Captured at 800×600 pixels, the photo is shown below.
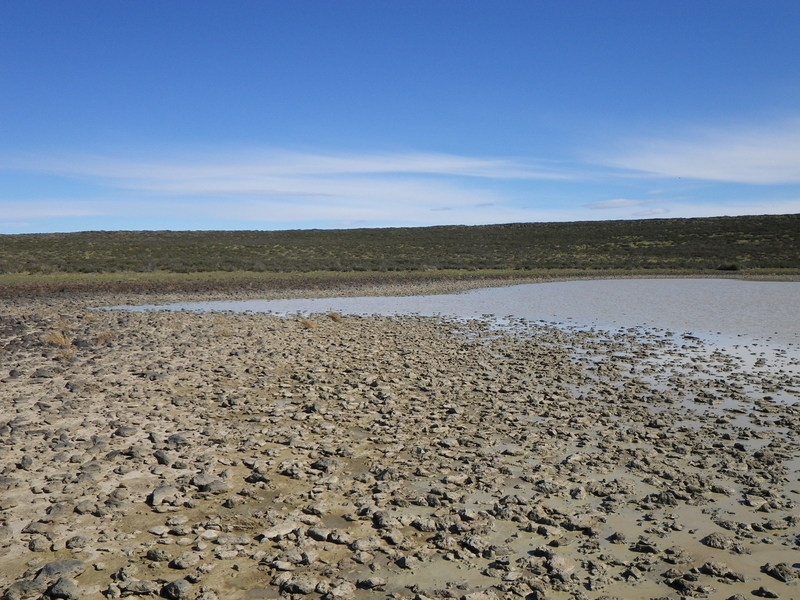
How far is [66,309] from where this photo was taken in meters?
27.0

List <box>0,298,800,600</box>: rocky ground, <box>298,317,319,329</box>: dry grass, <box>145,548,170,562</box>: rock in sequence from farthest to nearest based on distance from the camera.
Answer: <box>298,317,319,329</box>: dry grass < <box>145,548,170,562</box>: rock < <box>0,298,800,600</box>: rocky ground

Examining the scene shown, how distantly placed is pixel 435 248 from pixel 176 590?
247 feet

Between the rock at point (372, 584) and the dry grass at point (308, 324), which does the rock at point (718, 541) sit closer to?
the rock at point (372, 584)

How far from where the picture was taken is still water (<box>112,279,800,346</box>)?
2219 cm

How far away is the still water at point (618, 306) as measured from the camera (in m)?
22.2

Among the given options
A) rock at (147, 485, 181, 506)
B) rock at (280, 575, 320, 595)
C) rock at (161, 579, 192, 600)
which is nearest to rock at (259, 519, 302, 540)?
rock at (280, 575, 320, 595)

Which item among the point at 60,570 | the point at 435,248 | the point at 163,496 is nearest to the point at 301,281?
the point at 435,248

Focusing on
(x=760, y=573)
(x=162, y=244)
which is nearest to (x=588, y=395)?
(x=760, y=573)

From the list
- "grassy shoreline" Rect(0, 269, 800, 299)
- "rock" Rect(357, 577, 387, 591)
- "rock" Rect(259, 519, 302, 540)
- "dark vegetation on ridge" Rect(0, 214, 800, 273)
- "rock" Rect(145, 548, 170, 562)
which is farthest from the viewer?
"dark vegetation on ridge" Rect(0, 214, 800, 273)

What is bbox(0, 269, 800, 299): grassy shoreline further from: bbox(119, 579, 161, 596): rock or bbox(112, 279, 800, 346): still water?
bbox(119, 579, 161, 596): rock

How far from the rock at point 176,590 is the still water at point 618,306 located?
1735 centimetres

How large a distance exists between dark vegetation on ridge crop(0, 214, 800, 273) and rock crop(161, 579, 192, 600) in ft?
156

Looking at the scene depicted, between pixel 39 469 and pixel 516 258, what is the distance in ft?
210

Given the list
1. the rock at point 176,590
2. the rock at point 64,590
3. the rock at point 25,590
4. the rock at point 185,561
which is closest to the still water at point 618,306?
the rock at point 185,561
